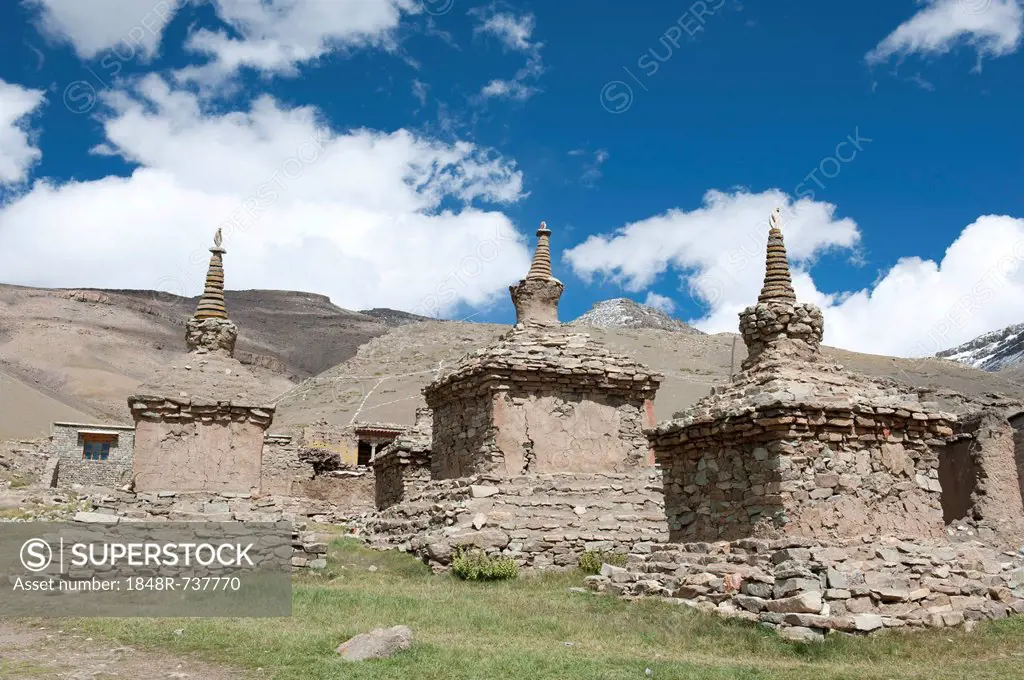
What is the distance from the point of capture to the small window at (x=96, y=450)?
38406 millimetres

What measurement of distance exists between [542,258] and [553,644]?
1312cm

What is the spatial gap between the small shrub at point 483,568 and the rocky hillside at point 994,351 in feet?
223

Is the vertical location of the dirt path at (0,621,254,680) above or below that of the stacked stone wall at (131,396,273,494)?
below

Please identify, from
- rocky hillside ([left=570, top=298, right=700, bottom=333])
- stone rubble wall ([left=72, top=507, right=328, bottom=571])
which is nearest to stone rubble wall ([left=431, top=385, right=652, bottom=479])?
stone rubble wall ([left=72, top=507, right=328, bottom=571])

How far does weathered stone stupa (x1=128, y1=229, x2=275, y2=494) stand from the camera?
16.7 meters

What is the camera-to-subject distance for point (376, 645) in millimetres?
7766

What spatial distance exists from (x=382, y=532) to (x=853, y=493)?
1025cm

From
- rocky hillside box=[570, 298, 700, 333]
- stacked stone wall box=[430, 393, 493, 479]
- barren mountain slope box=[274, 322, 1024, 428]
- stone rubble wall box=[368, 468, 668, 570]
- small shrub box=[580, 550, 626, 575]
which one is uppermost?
rocky hillside box=[570, 298, 700, 333]

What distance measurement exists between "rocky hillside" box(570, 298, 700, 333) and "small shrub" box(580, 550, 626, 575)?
7912 cm

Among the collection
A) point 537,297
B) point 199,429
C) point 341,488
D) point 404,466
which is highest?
point 537,297

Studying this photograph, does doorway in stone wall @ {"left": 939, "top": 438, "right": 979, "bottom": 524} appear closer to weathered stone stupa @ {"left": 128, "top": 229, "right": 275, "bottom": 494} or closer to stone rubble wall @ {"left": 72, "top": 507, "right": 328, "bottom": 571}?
stone rubble wall @ {"left": 72, "top": 507, "right": 328, "bottom": 571}

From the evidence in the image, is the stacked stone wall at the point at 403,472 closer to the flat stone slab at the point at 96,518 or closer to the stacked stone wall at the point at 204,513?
the stacked stone wall at the point at 204,513

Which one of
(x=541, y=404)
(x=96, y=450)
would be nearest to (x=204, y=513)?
(x=541, y=404)

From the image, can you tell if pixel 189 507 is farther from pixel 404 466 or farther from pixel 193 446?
pixel 404 466
